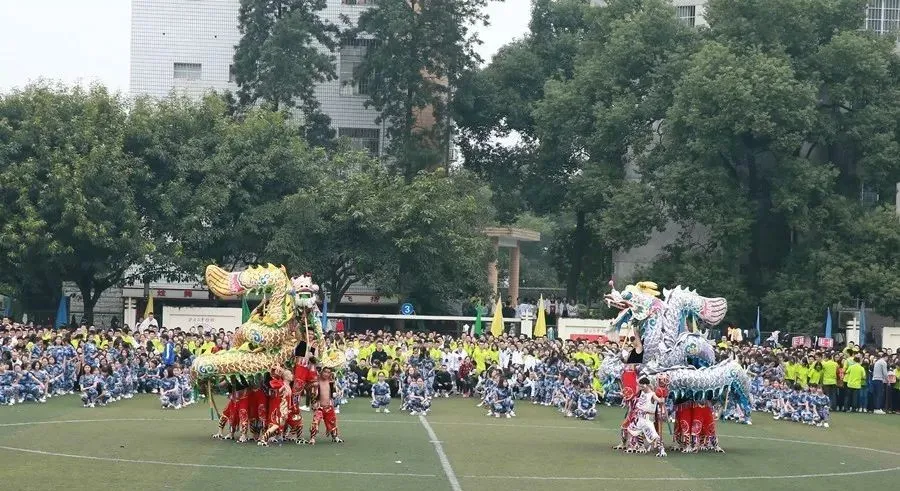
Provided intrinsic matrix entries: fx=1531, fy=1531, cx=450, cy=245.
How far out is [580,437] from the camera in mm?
27953

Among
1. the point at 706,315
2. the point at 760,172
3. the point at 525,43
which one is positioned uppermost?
the point at 525,43

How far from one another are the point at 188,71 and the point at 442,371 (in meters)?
25.9

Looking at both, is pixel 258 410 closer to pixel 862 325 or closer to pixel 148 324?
pixel 148 324

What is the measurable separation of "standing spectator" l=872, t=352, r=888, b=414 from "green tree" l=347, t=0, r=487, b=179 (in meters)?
22.7

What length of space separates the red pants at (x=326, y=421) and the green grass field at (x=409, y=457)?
0.94 feet

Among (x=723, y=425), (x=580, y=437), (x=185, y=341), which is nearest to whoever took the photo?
(x=580, y=437)

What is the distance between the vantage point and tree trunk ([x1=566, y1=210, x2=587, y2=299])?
61156 millimetres

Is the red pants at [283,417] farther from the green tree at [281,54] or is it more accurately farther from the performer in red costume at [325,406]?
the green tree at [281,54]

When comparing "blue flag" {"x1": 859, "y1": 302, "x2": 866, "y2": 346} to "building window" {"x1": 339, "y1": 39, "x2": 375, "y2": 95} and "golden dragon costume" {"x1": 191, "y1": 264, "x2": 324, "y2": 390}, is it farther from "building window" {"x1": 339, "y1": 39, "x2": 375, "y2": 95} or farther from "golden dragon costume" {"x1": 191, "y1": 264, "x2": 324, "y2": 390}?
"golden dragon costume" {"x1": 191, "y1": 264, "x2": 324, "y2": 390}

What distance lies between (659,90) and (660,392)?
3065 cm

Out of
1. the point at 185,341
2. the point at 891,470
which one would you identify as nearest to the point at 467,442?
the point at 891,470

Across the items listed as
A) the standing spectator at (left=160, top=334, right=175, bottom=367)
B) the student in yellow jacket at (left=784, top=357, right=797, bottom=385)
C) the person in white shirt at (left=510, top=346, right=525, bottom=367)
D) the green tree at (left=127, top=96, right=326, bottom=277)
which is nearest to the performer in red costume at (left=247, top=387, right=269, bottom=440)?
the standing spectator at (left=160, top=334, right=175, bottom=367)

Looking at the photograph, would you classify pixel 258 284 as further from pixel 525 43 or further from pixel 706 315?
pixel 525 43

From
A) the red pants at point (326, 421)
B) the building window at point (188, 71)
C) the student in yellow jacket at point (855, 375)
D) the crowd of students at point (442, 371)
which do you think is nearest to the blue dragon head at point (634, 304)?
the red pants at point (326, 421)
